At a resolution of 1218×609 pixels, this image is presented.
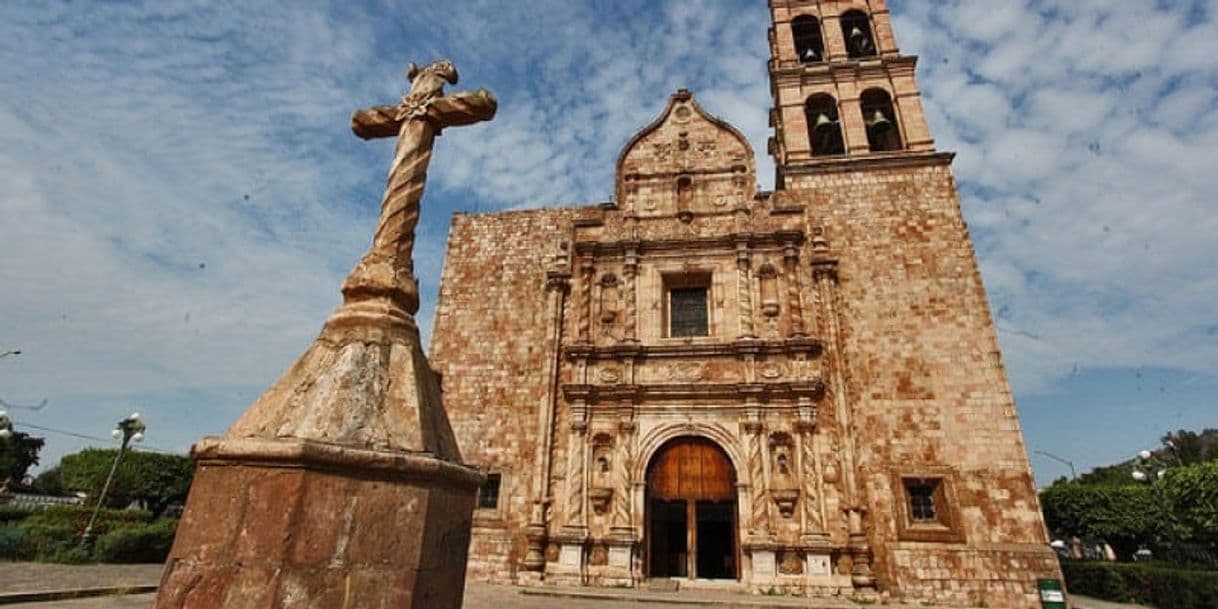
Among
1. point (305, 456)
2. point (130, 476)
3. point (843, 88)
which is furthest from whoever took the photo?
point (130, 476)

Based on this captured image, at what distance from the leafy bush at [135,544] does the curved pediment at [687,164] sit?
12.5 m

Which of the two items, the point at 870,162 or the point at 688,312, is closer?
the point at 688,312

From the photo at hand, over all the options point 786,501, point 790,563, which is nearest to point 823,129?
point 786,501

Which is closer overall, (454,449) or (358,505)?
(358,505)

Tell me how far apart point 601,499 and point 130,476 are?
17.9 m

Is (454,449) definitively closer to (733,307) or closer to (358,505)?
(358,505)

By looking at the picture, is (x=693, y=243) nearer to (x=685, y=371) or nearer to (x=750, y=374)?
(x=685, y=371)

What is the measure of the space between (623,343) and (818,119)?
26.4 feet

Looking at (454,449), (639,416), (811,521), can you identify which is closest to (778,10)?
(639,416)

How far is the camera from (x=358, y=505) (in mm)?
2475

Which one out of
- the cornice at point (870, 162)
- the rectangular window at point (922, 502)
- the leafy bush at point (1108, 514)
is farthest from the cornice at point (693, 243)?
the leafy bush at point (1108, 514)

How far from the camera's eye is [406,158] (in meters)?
3.67

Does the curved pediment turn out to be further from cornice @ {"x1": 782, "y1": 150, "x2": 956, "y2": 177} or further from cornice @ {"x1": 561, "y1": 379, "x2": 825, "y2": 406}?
cornice @ {"x1": 561, "y1": 379, "x2": 825, "y2": 406}

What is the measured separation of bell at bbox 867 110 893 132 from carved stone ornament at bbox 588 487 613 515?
434 inches
